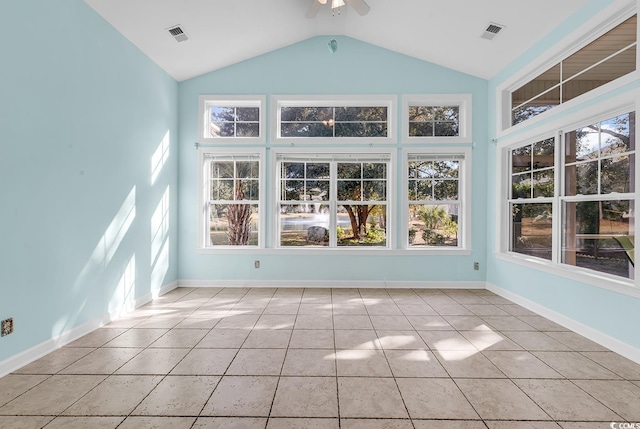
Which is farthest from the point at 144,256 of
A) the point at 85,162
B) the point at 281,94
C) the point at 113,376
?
the point at 281,94

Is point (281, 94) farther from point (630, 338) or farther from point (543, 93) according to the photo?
point (630, 338)

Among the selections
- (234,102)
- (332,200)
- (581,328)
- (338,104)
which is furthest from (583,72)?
(234,102)

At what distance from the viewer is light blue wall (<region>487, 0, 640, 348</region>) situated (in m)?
2.55

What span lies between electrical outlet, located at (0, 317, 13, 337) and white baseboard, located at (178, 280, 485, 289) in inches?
97.0

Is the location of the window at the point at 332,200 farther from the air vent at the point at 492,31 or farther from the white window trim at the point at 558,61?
the air vent at the point at 492,31

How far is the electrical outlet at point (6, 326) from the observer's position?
2176 mm

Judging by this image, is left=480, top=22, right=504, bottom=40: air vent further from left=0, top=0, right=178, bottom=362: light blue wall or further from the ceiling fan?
left=0, top=0, right=178, bottom=362: light blue wall

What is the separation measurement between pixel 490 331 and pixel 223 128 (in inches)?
172

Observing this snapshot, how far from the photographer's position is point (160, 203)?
4191mm

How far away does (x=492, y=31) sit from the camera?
3.59 metres

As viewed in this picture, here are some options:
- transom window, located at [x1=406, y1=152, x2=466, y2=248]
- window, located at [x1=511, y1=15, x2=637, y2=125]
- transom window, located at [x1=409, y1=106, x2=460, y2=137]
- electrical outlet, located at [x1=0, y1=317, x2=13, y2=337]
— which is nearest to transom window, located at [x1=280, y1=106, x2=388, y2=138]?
transom window, located at [x1=409, y1=106, x2=460, y2=137]

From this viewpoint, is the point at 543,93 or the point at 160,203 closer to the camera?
the point at 543,93

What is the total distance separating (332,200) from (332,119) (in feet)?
4.02

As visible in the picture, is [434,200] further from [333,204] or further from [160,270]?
[160,270]
